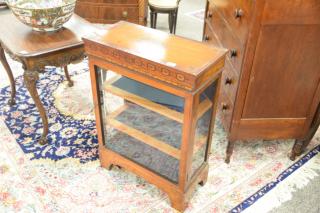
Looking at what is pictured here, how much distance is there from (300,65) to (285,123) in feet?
1.18

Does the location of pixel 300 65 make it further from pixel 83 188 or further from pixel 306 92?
pixel 83 188

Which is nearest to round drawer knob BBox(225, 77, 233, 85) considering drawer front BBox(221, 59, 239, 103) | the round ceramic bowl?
drawer front BBox(221, 59, 239, 103)

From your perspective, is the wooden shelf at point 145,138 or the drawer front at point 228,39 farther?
the drawer front at point 228,39

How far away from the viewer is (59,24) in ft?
5.90

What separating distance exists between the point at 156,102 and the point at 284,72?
0.68 metres

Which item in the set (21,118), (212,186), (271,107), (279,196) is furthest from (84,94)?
(279,196)

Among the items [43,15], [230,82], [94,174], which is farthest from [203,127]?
[43,15]

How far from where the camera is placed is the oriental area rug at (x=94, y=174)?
62.6 inches

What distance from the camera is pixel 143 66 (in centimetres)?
123

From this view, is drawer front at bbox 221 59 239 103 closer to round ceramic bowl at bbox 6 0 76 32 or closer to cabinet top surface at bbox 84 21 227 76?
cabinet top surface at bbox 84 21 227 76

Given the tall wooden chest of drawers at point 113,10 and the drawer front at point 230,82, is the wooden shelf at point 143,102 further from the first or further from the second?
the tall wooden chest of drawers at point 113,10

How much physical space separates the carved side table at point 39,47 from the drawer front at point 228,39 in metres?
0.80

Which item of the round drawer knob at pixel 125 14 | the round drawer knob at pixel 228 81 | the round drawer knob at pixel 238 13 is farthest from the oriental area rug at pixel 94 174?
the round drawer knob at pixel 125 14

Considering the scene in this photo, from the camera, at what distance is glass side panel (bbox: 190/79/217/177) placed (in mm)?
1331
